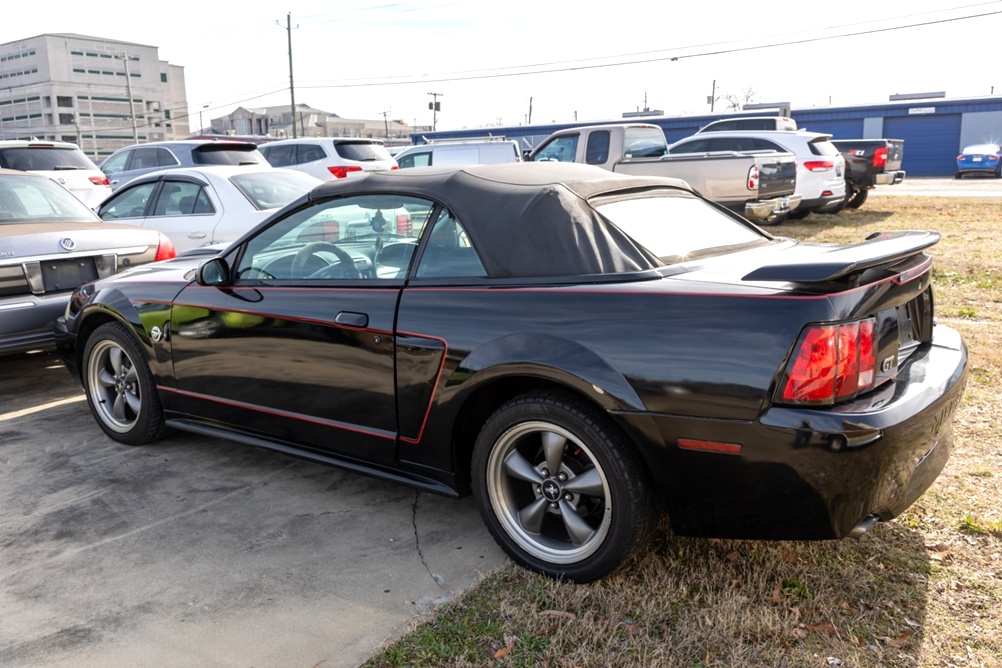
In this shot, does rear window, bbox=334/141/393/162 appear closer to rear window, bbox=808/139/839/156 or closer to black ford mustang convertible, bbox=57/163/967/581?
rear window, bbox=808/139/839/156

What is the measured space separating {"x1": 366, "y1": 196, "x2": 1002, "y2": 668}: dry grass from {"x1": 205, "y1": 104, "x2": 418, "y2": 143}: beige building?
10531 cm

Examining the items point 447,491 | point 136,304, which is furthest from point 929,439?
point 136,304

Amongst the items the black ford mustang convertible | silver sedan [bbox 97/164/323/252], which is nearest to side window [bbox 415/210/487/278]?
the black ford mustang convertible

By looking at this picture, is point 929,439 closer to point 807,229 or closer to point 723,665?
point 723,665

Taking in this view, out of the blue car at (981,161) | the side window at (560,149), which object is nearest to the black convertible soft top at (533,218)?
the side window at (560,149)

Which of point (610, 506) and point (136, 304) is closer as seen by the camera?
point (610, 506)

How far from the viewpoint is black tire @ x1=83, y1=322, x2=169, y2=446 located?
468 centimetres

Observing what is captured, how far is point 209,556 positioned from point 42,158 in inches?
426

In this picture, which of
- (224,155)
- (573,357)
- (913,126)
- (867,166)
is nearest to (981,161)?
(913,126)

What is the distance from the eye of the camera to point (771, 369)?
8.76 ft

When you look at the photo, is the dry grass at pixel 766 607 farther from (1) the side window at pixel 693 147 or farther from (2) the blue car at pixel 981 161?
(2) the blue car at pixel 981 161

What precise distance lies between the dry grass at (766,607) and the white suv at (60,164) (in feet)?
35.9

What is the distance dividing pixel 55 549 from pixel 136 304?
1.46 metres

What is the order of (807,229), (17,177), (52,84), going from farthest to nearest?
(52,84), (807,229), (17,177)
